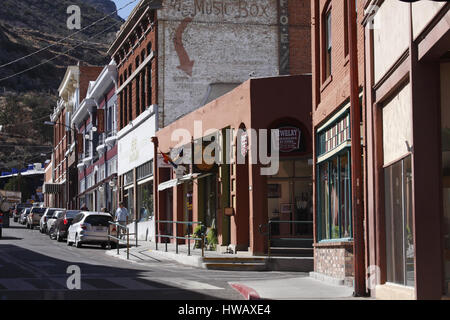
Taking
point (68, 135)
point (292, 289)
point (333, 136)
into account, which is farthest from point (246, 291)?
point (68, 135)

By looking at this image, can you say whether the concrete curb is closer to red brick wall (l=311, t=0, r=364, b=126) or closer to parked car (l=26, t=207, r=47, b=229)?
red brick wall (l=311, t=0, r=364, b=126)

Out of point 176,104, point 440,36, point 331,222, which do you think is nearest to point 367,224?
point 331,222

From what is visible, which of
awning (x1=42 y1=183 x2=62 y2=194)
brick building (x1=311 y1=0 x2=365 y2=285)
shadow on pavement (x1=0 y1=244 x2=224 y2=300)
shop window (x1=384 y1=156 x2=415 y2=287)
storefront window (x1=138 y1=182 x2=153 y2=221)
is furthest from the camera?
awning (x1=42 y1=183 x2=62 y2=194)

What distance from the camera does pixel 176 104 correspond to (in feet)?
128

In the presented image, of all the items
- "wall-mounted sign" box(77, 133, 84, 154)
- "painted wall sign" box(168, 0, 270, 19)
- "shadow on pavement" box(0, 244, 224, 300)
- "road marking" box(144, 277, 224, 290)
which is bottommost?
"road marking" box(144, 277, 224, 290)

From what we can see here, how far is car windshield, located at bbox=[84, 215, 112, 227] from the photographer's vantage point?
33.8 m

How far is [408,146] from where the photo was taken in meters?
12.9

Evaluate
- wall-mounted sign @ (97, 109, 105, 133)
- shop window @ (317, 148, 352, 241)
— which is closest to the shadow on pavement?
shop window @ (317, 148, 352, 241)

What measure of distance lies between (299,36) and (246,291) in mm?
26083

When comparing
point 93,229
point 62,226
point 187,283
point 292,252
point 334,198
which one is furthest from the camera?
point 62,226

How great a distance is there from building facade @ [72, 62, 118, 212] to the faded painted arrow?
1212 centimetres

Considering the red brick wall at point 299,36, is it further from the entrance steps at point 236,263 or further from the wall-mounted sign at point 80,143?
the wall-mounted sign at point 80,143

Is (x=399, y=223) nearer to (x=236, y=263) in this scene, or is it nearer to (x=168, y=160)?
(x=236, y=263)

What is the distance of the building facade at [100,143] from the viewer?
168 ft
